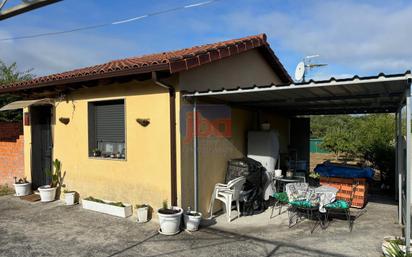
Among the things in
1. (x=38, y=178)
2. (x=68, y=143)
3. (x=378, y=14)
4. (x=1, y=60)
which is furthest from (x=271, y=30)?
(x=1, y=60)

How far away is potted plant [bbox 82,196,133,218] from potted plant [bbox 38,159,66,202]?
160 cm

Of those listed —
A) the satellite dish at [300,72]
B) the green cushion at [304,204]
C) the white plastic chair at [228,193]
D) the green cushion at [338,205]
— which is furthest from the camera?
the satellite dish at [300,72]

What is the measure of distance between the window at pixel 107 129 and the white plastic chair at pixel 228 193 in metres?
2.75

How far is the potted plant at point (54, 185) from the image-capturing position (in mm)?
9797

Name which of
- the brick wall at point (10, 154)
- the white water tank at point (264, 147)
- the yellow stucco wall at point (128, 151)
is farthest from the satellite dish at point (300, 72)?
the brick wall at point (10, 154)

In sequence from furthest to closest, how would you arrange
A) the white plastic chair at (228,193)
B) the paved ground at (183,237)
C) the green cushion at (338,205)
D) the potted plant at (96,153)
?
the potted plant at (96,153)
the white plastic chair at (228,193)
the green cushion at (338,205)
the paved ground at (183,237)

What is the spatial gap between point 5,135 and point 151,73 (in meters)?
9.11

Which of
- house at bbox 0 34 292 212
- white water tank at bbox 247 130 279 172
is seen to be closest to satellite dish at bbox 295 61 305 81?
house at bbox 0 34 292 212

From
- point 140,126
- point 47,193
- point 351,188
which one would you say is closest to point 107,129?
point 140,126

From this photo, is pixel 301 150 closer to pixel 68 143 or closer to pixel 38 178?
pixel 68 143

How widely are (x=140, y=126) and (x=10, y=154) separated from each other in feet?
23.9

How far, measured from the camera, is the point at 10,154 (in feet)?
39.7

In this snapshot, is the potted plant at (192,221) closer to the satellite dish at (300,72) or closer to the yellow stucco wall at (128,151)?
the yellow stucco wall at (128,151)

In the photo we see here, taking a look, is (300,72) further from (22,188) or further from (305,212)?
(22,188)
